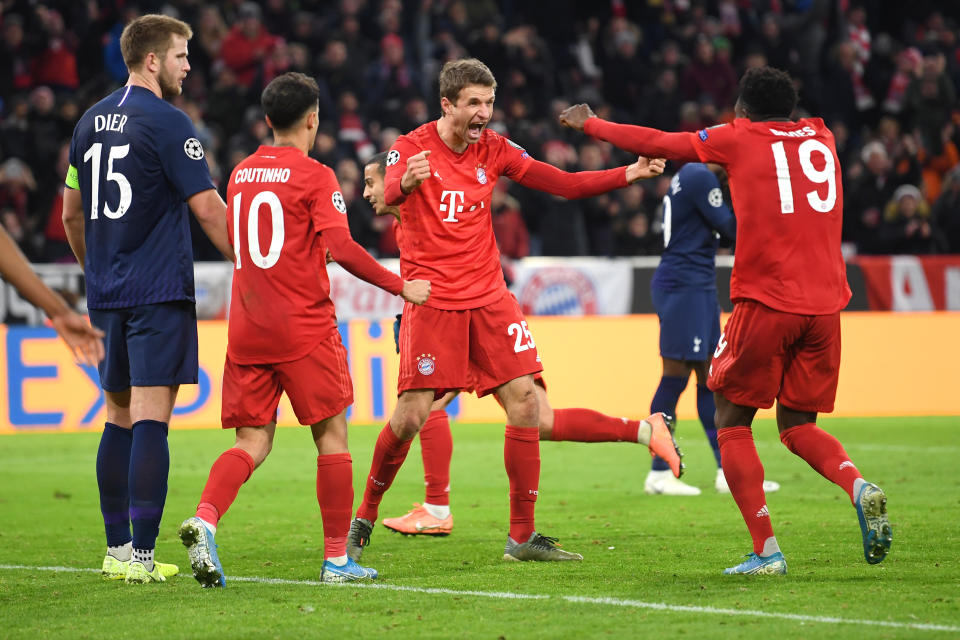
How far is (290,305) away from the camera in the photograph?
579cm

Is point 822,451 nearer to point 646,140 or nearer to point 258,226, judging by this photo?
point 646,140

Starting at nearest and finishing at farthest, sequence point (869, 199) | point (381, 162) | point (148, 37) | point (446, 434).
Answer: point (148, 37)
point (381, 162)
point (446, 434)
point (869, 199)

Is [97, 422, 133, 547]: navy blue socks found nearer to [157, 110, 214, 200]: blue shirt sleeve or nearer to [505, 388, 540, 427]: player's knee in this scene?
[157, 110, 214, 200]: blue shirt sleeve

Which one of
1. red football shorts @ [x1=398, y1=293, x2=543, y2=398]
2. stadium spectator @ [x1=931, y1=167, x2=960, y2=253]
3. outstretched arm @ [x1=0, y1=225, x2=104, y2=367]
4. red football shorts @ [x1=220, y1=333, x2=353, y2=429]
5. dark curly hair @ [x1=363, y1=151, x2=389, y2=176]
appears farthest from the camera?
stadium spectator @ [x1=931, y1=167, x2=960, y2=253]

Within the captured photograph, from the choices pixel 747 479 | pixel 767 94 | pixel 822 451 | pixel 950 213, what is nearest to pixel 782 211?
pixel 767 94

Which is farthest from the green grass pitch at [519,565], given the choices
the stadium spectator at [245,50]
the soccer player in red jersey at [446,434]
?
the stadium spectator at [245,50]

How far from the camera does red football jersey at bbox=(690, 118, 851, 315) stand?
588 centimetres

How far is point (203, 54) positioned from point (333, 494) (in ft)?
47.6

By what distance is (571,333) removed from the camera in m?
14.1

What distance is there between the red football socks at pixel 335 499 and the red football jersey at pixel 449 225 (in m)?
1.05

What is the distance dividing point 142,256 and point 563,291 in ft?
37.6

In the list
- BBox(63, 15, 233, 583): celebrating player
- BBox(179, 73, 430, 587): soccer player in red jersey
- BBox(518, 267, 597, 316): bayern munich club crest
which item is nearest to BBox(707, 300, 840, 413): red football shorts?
BBox(179, 73, 430, 587): soccer player in red jersey

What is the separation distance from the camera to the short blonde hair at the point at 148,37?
6020 millimetres

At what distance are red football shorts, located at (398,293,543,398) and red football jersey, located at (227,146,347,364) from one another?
84cm
